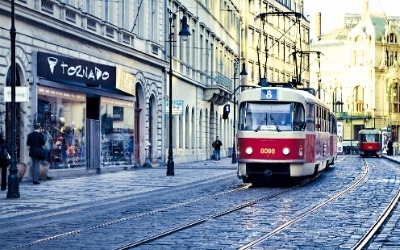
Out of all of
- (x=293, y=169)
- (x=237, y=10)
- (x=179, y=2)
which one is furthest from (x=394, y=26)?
(x=293, y=169)

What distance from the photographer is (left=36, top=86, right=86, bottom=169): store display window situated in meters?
31.0

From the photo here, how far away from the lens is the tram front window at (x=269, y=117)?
86.7 feet

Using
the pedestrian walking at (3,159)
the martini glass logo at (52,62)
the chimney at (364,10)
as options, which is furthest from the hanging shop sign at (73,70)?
the chimney at (364,10)

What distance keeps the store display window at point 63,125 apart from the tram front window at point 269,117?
741cm

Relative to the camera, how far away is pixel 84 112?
3522 centimetres

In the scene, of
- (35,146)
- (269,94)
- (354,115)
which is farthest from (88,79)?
(354,115)

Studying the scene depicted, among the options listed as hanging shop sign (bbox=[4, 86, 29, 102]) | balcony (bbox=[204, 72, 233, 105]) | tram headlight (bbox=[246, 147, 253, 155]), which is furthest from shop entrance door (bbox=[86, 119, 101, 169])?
balcony (bbox=[204, 72, 233, 105])

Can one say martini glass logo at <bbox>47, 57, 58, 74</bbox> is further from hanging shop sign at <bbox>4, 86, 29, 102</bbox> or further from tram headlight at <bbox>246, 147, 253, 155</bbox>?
hanging shop sign at <bbox>4, 86, 29, 102</bbox>

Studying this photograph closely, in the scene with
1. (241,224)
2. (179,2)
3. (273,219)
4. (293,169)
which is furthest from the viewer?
(179,2)

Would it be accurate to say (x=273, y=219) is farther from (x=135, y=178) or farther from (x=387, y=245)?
(x=135, y=178)

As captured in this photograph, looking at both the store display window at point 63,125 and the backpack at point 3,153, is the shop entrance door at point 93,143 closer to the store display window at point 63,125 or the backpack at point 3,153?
the store display window at point 63,125

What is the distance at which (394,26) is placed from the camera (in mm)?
124000

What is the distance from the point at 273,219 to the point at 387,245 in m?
4.23

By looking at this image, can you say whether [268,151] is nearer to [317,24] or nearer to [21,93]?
[21,93]
